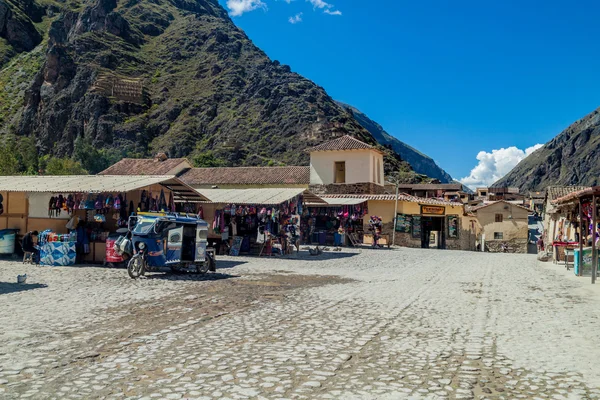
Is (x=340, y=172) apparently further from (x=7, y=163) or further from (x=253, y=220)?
(x=7, y=163)

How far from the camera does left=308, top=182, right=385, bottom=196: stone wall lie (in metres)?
34.6

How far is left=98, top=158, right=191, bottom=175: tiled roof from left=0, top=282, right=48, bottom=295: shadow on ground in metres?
35.5

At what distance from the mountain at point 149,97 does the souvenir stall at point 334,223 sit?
39914 mm

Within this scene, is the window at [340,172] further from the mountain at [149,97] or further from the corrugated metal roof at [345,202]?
the mountain at [149,97]

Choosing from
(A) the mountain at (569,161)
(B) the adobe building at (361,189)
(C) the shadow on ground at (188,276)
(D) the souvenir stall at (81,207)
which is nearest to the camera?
(C) the shadow on ground at (188,276)

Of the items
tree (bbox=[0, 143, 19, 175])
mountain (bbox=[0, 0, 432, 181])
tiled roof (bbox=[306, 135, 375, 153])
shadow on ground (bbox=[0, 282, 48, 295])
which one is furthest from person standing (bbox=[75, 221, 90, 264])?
mountain (bbox=[0, 0, 432, 181])

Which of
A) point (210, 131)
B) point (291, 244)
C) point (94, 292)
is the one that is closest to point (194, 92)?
point (210, 131)

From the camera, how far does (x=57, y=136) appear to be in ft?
300

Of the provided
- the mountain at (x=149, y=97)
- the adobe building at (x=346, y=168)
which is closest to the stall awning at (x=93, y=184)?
the adobe building at (x=346, y=168)

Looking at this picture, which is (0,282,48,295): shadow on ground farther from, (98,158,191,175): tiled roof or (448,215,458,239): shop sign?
(98,158,191,175): tiled roof

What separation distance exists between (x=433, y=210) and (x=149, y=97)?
78308mm

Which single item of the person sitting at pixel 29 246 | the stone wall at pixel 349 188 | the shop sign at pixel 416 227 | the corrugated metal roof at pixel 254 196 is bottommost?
the person sitting at pixel 29 246

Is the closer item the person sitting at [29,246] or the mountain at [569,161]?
the person sitting at [29,246]

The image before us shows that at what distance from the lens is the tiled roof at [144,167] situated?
46.2 metres
